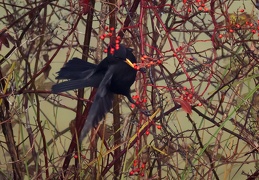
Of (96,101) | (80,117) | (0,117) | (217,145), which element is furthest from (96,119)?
(217,145)

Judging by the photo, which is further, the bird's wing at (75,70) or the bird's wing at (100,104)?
the bird's wing at (75,70)

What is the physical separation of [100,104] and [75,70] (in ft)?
0.45

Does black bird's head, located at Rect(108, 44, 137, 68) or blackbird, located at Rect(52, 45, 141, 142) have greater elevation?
black bird's head, located at Rect(108, 44, 137, 68)

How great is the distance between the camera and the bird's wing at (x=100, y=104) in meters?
0.83

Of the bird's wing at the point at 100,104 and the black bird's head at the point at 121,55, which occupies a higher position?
the black bird's head at the point at 121,55

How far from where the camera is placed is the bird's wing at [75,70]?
966 millimetres

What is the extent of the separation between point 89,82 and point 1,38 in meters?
0.54

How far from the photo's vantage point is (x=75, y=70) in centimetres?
98

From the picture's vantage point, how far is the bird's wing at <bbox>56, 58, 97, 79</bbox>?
97 centimetres

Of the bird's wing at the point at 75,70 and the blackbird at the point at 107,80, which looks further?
the bird's wing at the point at 75,70

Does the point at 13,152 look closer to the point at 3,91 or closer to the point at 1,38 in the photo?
the point at 3,91

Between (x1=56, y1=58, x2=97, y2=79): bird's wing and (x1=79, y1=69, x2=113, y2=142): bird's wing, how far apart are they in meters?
0.07

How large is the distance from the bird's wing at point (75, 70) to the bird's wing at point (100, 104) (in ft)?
0.22

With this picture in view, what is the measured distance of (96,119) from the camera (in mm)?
842
